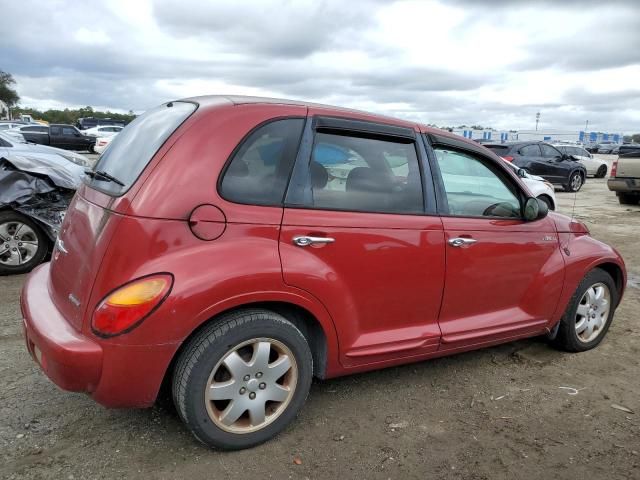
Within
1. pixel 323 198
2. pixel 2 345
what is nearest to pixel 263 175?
pixel 323 198

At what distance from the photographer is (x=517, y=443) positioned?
2.93 metres

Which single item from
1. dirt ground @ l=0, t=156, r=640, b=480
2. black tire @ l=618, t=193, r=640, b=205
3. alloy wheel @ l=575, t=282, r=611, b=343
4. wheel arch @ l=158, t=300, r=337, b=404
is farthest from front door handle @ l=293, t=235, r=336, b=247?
black tire @ l=618, t=193, r=640, b=205

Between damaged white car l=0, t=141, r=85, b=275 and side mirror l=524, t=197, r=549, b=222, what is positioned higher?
side mirror l=524, t=197, r=549, b=222

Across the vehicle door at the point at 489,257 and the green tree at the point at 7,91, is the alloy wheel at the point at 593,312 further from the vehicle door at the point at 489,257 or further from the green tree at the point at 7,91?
the green tree at the point at 7,91

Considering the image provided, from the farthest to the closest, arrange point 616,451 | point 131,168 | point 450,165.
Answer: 1. point 450,165
2. point 616,451
3. point 131,168

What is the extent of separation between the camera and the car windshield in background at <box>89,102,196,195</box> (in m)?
2.65

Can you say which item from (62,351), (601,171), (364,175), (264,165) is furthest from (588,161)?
(62,351)

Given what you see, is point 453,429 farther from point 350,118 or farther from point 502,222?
point 350,118

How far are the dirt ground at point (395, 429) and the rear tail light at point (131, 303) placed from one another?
2.50 feet

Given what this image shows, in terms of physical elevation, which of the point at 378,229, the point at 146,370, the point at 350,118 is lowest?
the point at 146,370

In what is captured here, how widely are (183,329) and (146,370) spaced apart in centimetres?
26

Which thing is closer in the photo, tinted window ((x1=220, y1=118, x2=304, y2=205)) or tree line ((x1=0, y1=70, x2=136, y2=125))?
tinted window ((x1=220, y1=118, x2=304, y2=205))

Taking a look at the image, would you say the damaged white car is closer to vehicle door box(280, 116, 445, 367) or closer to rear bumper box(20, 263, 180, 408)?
rear bumper box(20, 263, 180, 408)

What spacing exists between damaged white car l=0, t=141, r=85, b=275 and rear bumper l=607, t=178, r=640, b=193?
13323 mm
